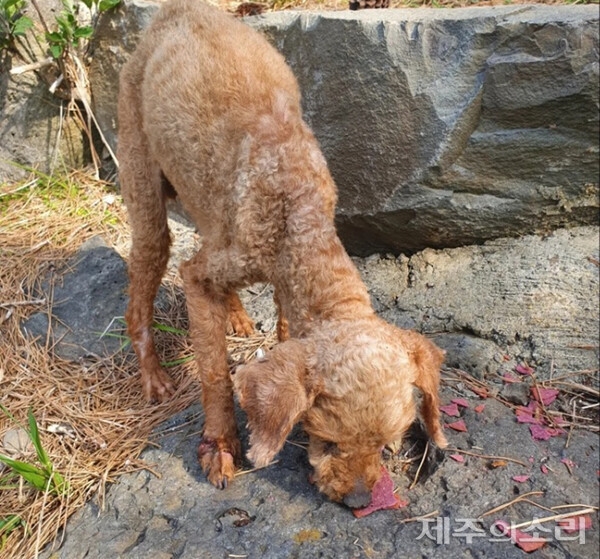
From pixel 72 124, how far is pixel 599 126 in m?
4.04

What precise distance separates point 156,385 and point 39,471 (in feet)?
2.89

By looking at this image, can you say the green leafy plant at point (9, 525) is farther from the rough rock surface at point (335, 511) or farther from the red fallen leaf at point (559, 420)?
the red fallen leaf at point (559, 420)

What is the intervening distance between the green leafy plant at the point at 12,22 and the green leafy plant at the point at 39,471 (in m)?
3.05

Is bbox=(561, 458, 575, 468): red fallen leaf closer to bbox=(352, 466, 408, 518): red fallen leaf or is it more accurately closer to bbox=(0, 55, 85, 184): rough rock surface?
bbox=(352, 466, 408, 518): red fallen leaf

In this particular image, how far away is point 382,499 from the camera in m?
2.68

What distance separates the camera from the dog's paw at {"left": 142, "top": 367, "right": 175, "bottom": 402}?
3.64 meters

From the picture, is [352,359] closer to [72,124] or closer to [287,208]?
[287,208]

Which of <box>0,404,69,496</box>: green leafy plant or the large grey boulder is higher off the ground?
the large grey boulder

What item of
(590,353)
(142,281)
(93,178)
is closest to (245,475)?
(142,281)

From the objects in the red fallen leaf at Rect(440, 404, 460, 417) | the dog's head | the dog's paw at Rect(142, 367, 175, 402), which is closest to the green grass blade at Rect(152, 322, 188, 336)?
the dog's paw at Rect(142, 367, 175, 402)

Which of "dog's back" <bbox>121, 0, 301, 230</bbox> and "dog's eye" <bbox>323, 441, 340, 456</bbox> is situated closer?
"dog's eye" <bbox>323, 441, 340, 456</bbox>

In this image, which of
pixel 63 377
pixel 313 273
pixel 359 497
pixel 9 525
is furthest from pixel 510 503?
pixel 63 377

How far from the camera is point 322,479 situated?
8.18 feet

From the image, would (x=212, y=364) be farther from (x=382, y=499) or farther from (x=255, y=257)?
(x=382, y=499)
